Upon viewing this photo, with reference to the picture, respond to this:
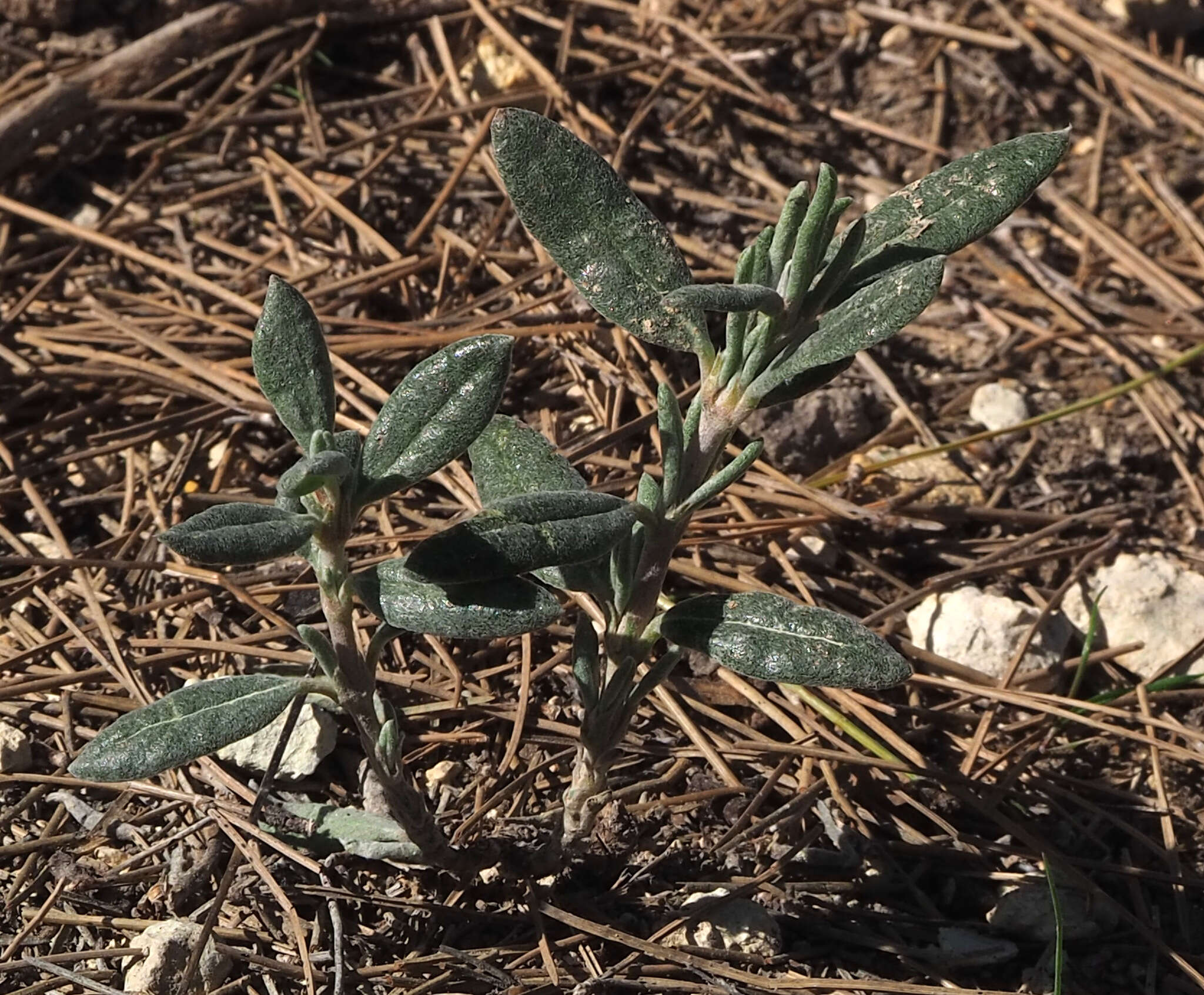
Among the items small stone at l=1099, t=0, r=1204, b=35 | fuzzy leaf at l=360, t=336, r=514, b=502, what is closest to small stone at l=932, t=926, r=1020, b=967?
Result: fuzzy leaf at l=360, t=336, r=514, b=502

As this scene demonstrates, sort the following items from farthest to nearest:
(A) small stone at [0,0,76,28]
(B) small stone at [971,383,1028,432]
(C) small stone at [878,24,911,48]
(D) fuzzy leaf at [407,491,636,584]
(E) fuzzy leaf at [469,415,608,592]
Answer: (C) small stone at [878,24,911,48], (A) small stone at [0,0,76,28], (B) small stone at [971,383,1028,432], (E) fuzzy leaf at [469,415,608,592], (D) fuzzy leaf at [407,491,636,584]

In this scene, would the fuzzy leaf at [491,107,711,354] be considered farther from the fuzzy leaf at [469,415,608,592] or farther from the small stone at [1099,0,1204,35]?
the small stone at [1099,0,1204,35]

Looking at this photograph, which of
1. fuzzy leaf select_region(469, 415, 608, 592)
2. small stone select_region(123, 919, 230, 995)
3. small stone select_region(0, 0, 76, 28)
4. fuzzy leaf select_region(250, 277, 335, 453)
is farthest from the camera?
small stone select_region(0, 0, 76, 28)

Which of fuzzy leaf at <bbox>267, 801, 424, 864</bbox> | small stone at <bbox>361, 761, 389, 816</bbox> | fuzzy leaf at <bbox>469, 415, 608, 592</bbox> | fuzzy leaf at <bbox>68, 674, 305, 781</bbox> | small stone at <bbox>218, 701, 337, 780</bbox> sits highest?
fuzzy leaf at <bbox>469, 415, 608, 592</bbox>

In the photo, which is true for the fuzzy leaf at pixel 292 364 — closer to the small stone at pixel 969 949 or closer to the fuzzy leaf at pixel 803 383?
the fuzzy leaf at pixel 803 383

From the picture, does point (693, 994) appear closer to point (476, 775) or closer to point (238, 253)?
point (476, 775)

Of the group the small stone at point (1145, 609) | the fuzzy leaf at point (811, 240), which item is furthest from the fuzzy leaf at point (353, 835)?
the small stone at point (1145, 609)

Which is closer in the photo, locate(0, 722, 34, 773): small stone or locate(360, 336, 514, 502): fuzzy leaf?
locate(360, 336, 514, 502): fuzzy leaf
